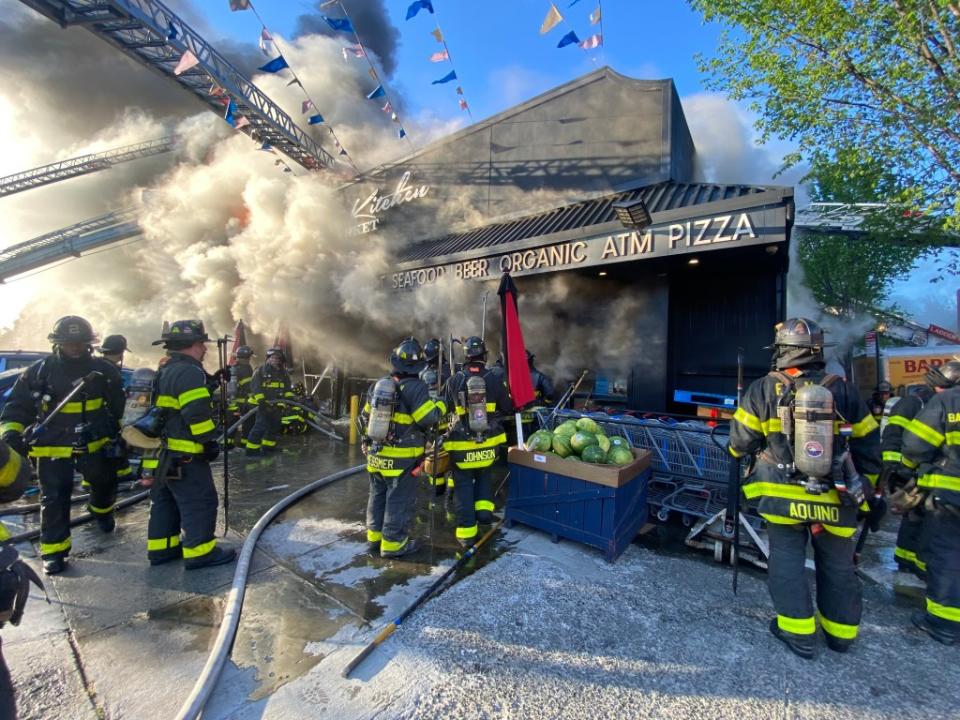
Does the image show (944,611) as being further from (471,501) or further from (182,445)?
(182,445)

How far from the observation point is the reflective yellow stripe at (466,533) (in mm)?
3914

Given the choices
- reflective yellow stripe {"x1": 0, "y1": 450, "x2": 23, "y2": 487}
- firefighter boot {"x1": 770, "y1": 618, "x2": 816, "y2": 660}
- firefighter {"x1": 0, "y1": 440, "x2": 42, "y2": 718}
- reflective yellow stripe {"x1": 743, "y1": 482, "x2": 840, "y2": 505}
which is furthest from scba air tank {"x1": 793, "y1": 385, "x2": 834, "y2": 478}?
reflective yellow stripe {"x1": 0, "y1": 450, "x2": 23, "y2": 487}

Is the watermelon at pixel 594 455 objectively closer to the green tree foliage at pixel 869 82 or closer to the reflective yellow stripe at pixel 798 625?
the reflective yellow stripe at pixel 798 625

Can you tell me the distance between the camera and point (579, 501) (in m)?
3.74

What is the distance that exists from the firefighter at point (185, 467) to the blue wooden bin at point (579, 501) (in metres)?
2.67

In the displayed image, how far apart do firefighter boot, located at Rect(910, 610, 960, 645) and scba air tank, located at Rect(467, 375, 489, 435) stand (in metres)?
3.36

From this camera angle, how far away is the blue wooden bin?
3.56 meters

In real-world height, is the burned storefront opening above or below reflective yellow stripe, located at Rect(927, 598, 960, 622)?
above

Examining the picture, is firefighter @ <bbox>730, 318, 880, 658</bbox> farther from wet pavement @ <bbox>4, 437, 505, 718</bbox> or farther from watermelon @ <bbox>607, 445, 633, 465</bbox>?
wet pavement @ <bbox>4, 437, 505, 718</bbox>

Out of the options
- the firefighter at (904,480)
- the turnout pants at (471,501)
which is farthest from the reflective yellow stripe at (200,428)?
the firefighter at (904,480)

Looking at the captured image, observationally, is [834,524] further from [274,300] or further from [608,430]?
[274,300]

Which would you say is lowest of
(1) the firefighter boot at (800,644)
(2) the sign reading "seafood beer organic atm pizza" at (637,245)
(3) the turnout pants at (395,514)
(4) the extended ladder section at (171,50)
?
(1) the firefighter boot at (800,644)

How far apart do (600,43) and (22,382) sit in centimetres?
921

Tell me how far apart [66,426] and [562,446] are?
4.47m
